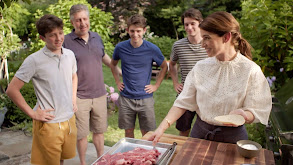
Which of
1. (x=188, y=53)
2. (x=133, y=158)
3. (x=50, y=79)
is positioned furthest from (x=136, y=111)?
(x=133, y=158)

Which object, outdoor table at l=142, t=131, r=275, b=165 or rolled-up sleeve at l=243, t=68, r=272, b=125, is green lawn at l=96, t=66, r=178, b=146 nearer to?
outdoor table at l=142, t=131, r=275, b=165

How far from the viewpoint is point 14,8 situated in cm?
586

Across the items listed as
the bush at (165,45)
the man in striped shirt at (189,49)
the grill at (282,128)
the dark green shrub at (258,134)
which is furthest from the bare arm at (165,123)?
the bush at (165,45)

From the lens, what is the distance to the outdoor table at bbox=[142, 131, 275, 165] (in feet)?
5.83

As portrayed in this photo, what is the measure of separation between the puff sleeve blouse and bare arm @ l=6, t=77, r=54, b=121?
1.28 m

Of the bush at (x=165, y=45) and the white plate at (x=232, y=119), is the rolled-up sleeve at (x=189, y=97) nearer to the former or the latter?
the white plate at (x=232, y=119)

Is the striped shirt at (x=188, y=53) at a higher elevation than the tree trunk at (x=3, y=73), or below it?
higher

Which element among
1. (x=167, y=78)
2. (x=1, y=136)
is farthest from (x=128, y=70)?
(x=167, y=78)

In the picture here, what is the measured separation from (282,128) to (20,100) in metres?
2.28

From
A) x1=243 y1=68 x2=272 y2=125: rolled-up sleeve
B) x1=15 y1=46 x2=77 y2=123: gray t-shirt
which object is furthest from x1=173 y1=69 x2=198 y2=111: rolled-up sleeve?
x1=15 y1=46 x2=77 y2=123: gray t-shirt

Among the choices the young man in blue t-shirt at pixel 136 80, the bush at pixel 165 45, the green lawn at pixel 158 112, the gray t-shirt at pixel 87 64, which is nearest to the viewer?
the gray t-shirt at pixel 87 64

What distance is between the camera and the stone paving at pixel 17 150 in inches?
156

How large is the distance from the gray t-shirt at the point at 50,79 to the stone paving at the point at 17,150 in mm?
1342

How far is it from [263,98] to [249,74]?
185 mm
